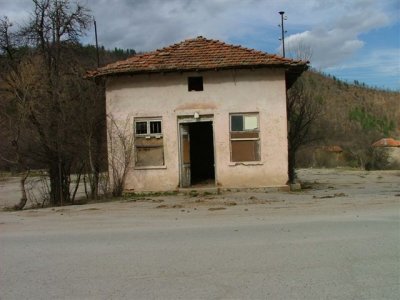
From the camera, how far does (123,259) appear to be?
23.9 feet

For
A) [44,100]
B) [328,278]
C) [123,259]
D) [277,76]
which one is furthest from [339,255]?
[44,100]

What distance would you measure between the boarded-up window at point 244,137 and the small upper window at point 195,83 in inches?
A: 63.9

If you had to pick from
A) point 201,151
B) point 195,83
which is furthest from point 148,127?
point 201,151

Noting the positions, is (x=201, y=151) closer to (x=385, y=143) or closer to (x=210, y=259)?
(x=210, y=259)

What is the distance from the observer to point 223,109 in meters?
18.1

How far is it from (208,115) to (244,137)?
1531 mm

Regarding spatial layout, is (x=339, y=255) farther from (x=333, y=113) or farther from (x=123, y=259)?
(x=333, y=113)

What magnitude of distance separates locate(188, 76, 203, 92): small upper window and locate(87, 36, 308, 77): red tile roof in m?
0.58

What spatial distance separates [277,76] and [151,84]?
4.59 m

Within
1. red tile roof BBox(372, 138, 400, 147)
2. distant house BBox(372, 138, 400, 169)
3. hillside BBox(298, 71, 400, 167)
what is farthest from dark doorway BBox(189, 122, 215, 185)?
red tile roof BBox(372, 138, 400, 147)

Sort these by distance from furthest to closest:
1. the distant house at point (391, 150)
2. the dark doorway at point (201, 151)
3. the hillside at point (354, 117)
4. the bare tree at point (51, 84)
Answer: the hillside at point (354, 117)
the distant house at point (391, 150)
the dark doorway at point (201, 151)
the bare tree at point (51, 84)

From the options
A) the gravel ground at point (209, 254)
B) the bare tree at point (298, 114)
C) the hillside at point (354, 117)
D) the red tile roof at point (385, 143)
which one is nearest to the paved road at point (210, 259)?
the gravel ground at point (209, 254)

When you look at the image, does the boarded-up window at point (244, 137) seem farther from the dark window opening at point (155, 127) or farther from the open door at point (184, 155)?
the dark window opening at point (155, 127)

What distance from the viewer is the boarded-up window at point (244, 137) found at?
59.6 feet
